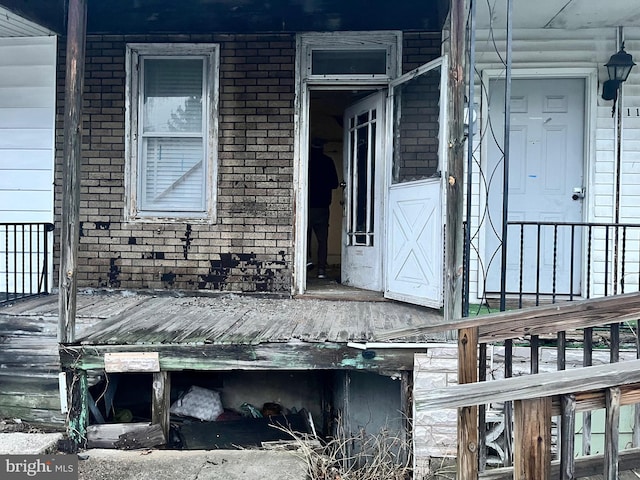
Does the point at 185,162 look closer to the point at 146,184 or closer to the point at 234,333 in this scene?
the point at 146,184

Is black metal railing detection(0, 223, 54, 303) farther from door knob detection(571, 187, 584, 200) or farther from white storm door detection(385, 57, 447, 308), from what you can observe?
door knob detection(571, 187, 584, 200)

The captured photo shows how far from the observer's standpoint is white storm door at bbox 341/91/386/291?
5.24 m

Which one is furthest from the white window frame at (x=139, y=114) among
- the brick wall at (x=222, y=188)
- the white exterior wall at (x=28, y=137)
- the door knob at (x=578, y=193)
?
the door knob at (x=578, y=193)

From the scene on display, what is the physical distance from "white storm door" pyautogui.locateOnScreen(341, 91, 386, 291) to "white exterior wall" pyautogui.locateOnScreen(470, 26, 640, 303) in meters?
1.07

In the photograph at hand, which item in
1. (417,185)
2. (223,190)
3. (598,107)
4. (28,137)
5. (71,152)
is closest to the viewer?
(71,152)

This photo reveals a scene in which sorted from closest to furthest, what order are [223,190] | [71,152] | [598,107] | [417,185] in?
1. [71,152]
2. [417,185]
3. [598,107]
4. [223,190]

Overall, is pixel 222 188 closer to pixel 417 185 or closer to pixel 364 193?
pixel 364 193

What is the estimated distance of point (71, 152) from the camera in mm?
3449

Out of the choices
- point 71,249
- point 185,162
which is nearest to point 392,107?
point 185,162

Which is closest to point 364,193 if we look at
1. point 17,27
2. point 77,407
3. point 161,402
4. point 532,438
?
point 161,402

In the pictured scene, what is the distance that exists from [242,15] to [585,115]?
3487mm

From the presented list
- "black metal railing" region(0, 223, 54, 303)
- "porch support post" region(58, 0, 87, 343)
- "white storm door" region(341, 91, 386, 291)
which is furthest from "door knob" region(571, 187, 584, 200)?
"black metal railing" region(0, 223, 54, 303)

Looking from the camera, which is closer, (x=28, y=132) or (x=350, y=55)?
(x=350, y=55)

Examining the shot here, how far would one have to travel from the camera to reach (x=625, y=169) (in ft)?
16.6
